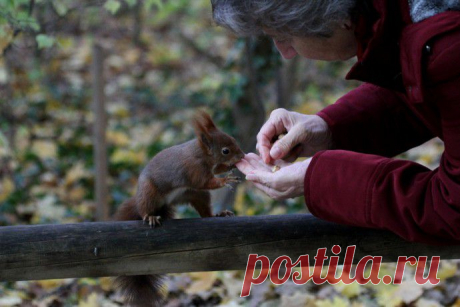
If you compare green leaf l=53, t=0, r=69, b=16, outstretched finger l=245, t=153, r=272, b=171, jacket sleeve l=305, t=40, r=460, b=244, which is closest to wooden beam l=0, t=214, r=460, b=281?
outstretched finger l=245, t=153, r=272, b=171

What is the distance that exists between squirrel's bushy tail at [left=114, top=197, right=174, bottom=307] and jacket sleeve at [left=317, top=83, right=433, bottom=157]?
65 centimetres

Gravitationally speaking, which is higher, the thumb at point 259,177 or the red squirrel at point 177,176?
the thumb at point 259,177

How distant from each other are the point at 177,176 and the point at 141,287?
15.5 inches

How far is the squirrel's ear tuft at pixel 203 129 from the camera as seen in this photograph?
2.23m

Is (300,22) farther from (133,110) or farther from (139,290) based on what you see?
(133,110)

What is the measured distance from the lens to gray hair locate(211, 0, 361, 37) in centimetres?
163

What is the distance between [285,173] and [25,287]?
1829 mm

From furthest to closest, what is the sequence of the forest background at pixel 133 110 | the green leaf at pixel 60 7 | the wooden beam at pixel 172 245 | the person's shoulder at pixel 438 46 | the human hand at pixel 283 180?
the green leaf at pixel 60 7 → the forest background at pixel 133 110 → the wooden beam at pixel 172 245 → the human hand at pixel 283 180 → the person's shoulder at pixel 438 46

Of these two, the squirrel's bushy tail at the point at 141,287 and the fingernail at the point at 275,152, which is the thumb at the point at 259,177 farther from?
the squirrel's bushy tail at the point at 141,287

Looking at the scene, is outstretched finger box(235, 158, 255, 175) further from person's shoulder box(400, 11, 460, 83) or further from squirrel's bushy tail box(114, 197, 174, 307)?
person's shoulder box(400, 11, 460, 83)

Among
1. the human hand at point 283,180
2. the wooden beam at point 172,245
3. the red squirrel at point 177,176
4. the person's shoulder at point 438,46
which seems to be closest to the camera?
the person's shoulder at point 438,46

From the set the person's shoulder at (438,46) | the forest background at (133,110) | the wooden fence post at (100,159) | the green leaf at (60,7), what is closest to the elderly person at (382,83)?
the person's shoulder at (438,46)

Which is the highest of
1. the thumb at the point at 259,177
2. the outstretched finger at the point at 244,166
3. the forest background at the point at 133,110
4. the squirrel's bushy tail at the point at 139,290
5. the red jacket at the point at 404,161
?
the red jacket at the point at 404,161

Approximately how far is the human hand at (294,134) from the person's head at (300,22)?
333 mm
